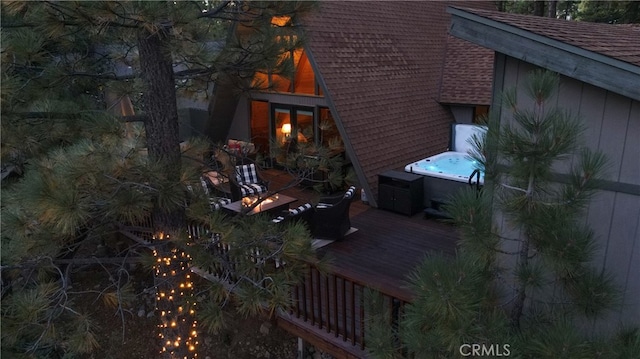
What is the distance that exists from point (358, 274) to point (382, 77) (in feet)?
17.1

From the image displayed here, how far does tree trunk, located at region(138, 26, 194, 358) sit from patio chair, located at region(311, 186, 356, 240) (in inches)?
102

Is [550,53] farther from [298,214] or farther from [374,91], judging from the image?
[374,91]

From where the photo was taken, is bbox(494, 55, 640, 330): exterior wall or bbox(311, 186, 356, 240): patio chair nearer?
bbox(494, 55, 640, 330): exterior wall

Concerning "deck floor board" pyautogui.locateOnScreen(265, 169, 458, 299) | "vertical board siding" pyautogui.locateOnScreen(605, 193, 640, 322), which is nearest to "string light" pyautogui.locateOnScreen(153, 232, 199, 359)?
"deck floor board" pyautogui.locateOnScreen(265, 169, 458, 299)

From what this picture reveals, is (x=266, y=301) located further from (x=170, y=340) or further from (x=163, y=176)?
(x=170, y=340)

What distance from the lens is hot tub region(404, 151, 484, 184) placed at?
315 inches

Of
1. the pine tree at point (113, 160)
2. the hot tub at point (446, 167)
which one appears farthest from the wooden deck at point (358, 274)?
the pine tree at point (113, 160)

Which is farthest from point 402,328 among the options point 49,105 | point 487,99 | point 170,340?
point 487,99

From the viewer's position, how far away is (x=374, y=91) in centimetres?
930

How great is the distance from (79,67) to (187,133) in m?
8.72

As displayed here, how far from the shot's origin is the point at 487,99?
33.9 feet

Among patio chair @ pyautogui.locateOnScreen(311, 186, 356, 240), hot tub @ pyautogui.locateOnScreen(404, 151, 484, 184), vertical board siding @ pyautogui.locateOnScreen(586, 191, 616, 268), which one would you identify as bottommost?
patio chair @ pyautogui.locateOnScreen(311, 186, 356, 240)

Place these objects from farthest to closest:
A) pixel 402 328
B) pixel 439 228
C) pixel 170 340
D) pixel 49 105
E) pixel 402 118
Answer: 1. pixel 402 118
2. pixel 439 228
3. pixel 170 340
4. pixel 49 105
5. pixel 402 328

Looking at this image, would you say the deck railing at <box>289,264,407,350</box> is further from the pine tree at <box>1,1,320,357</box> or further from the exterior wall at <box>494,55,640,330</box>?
the exterior wall at <box>494,55,640,330</box>
